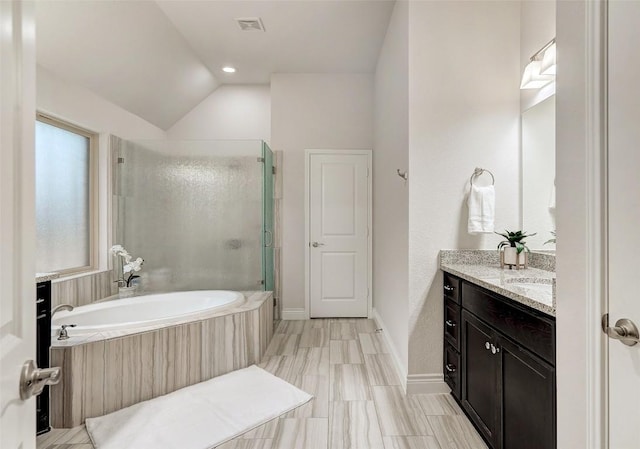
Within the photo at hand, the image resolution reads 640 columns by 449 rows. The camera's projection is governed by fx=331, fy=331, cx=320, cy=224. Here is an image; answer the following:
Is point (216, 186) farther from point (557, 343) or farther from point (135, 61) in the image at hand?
point (557, 343)

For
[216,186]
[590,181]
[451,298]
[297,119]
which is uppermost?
[297,119]

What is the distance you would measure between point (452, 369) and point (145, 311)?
256 cm

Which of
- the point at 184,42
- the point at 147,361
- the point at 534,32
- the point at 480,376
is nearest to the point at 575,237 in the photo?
the point at 480,376

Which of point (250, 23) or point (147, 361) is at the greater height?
point (250, 23)

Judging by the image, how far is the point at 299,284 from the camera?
3959 mm

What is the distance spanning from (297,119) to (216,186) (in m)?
1.34

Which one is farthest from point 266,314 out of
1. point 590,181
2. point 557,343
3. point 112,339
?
point 590,181

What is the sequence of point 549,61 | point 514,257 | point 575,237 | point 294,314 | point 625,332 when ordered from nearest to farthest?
point 625,332 → point 575,237 → point 549,61 → point 514,257 → point 294,314

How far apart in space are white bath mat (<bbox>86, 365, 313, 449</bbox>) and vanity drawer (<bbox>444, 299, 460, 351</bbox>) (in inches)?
38.7

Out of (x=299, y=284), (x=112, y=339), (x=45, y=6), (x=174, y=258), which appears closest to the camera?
(x=112, y=339)

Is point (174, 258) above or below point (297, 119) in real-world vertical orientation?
below

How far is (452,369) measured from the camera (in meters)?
2.08

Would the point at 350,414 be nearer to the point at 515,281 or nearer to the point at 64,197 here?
the point at 515,281

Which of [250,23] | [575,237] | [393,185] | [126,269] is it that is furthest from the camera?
[126,269]
